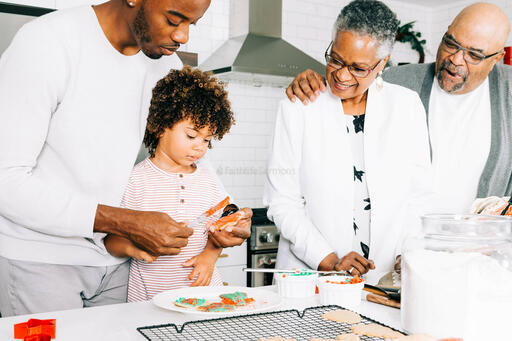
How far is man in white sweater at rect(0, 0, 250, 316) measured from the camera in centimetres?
147

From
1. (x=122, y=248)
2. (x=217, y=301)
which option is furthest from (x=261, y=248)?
(x=217, y=301)

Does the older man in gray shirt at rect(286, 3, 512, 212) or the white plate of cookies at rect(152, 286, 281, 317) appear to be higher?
the older man in gray shirt at rect(286, 3, 512, 212)

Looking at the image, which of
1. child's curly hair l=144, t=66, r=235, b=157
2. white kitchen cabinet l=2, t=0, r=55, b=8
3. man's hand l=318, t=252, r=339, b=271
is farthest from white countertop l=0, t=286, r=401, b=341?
white kitchen cabinet l=2, t=0, r=55, b=8

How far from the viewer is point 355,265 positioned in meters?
1.79

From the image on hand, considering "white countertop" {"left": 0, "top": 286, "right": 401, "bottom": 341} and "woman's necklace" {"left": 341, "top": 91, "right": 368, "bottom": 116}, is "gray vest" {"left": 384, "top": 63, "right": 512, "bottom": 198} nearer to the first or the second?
"woman's necklace" {"left": 341, "top": 91, "right": 368, "bottom": 116}

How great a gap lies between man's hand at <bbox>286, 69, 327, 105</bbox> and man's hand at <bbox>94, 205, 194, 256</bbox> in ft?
2.71

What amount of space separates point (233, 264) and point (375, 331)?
8.62 feet

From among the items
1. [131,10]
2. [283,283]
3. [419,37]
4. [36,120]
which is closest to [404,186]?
[283,283]

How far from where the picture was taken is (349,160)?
6.72 feet

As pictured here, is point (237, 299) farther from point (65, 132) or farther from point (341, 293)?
point (65, 132)

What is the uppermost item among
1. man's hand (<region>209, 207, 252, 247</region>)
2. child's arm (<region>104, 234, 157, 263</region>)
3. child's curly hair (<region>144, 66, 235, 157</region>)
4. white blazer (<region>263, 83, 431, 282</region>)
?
child's curly hair (<region>144, 66, 235, 157</region>)

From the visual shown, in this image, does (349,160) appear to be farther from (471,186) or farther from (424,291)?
(424,291)

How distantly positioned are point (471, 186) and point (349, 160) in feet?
1.92

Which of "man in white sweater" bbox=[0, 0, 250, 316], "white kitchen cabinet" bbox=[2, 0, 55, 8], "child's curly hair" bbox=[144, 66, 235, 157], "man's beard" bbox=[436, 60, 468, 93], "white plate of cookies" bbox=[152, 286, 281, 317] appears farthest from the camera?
"white kitchen cabinet" bbox=[2, 0, 55, 8]
